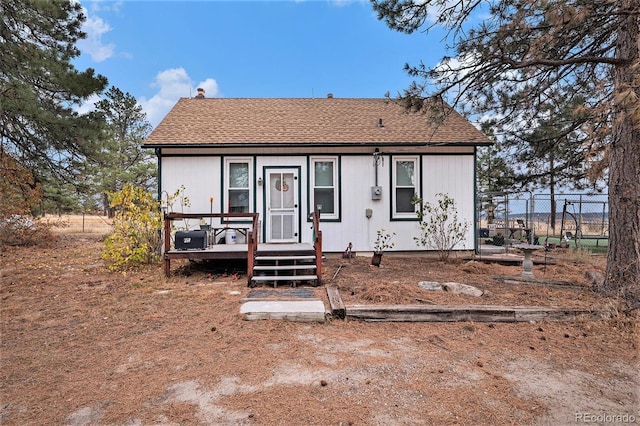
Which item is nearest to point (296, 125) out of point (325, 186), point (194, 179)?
point (325, 186)

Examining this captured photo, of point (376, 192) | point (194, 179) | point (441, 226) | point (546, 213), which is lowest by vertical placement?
point (441, 226)

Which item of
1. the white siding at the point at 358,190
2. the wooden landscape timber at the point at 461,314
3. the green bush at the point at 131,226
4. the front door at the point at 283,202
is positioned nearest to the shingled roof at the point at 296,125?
the white siding at the point at 358,190

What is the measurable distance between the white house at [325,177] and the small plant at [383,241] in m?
0.13

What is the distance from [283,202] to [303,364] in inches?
246

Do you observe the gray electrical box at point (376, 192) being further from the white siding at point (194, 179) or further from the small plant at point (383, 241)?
the white siding at point (194, 179)

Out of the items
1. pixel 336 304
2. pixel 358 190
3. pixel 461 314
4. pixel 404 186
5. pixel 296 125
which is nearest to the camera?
pixel 461 314

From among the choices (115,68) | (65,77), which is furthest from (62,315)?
(115,68)

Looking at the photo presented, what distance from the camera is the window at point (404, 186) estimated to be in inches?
356

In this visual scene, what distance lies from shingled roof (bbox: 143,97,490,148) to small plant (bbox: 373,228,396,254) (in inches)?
93.0

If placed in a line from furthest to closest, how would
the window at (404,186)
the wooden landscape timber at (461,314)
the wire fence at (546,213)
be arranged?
the wire fence at (546,213), the window at (404,186), the wooden landscape timber at (461,314)

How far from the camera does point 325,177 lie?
904 centimetres

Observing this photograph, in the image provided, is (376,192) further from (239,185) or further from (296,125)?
(239,185)

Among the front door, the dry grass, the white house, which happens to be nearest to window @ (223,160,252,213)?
the white house

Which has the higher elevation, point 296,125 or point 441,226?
point 296,125
